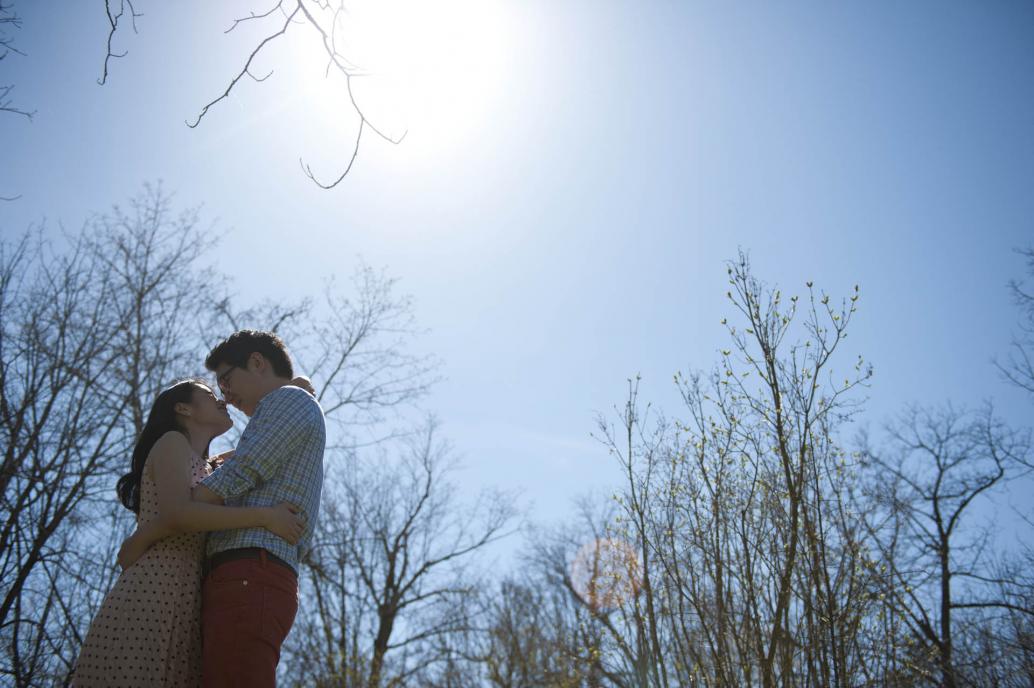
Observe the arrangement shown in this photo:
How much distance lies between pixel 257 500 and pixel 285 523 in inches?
5.0

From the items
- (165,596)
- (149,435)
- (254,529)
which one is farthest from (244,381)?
(165,596)

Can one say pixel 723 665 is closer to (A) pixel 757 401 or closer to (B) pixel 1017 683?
(A) pixel 757 401

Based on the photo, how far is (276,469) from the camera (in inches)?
78.2

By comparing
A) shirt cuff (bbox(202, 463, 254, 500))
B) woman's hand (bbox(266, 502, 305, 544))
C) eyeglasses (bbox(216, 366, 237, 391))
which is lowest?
woman's hand (bbox(266, 502, 305, 544))

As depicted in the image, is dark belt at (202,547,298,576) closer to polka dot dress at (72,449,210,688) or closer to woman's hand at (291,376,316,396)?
polka dot dress at (72,449,210,688)

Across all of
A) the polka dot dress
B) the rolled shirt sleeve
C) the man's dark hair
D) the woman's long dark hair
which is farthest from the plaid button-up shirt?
the woman's long dark hair

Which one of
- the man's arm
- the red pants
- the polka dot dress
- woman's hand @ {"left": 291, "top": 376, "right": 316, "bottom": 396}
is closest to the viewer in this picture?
the red pants

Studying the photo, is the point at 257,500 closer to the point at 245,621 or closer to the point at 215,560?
the point at 215,560

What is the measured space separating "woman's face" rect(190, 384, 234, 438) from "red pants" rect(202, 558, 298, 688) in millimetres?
572

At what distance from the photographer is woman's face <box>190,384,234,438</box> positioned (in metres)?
2.26

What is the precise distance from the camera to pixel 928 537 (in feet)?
46.6

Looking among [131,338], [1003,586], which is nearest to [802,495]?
[131,338]

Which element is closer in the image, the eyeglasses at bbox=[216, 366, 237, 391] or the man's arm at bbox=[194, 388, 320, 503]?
the man's arm at bbox=[194, 388, 320, 503]

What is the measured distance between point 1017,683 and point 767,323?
8.63 ft
